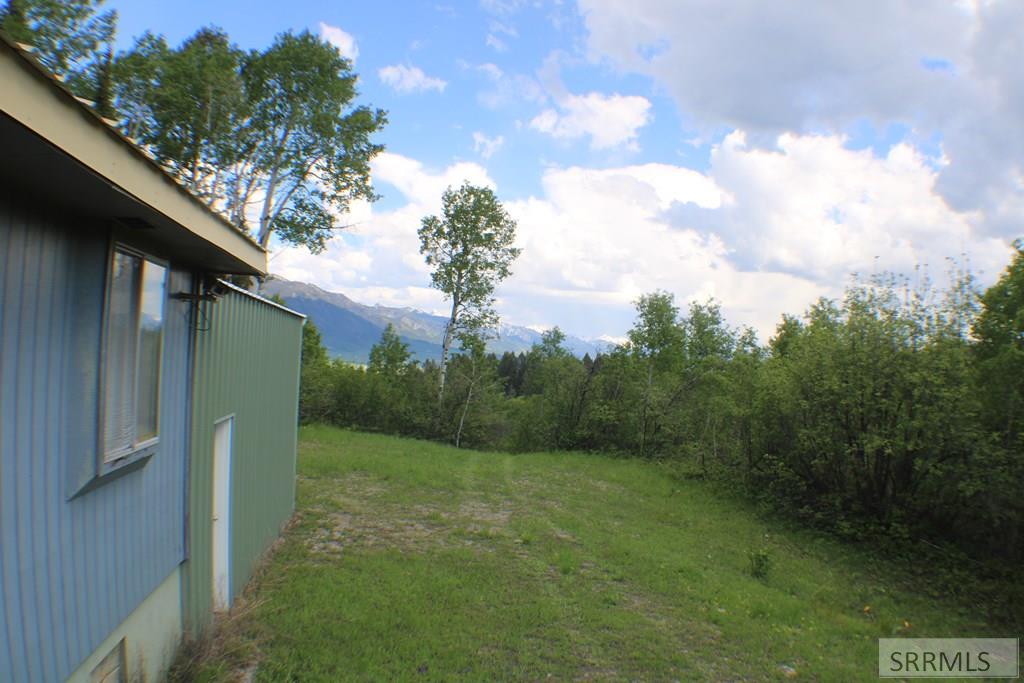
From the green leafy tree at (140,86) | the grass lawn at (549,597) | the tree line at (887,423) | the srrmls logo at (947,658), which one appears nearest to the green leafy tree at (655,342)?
the tree line at (887,423)

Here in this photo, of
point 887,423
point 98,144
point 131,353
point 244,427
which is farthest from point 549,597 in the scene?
point 887,423

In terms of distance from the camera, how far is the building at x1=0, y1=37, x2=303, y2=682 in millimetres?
1920

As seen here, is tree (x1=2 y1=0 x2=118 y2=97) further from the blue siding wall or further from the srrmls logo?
the srrmls logo

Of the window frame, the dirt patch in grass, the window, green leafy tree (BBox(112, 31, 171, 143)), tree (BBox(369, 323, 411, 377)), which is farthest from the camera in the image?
tree (BBox(369, 323, 411, 377))

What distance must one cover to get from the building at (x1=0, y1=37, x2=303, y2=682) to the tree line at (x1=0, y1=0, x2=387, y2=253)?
36.3ft

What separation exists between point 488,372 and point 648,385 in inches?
253

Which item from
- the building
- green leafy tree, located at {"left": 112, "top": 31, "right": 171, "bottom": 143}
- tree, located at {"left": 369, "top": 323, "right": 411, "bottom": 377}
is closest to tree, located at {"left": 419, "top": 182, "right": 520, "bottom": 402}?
tree, located at {"left": 369, "top": 323, "right": 411, "bottom": 377}

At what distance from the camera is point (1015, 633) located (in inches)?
293

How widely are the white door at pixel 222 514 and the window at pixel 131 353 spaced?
1.61m

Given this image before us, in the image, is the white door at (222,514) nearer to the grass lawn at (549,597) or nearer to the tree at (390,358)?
the grass lawn at (549,597)

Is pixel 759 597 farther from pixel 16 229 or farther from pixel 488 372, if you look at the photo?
pixel 488 372

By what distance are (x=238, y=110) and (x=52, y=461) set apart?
14195 millimetres

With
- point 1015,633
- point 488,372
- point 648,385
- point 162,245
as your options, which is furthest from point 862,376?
point 488,372

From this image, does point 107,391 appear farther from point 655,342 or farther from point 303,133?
point 655,342
